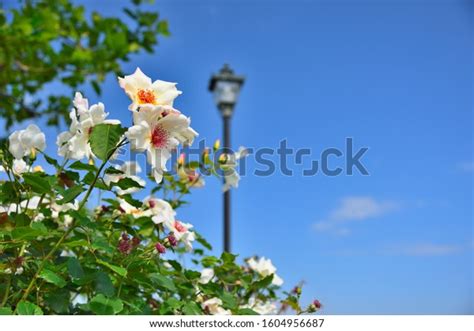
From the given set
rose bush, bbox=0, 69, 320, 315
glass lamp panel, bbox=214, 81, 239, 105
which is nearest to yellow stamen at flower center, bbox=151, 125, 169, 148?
rose bush, bbox=0, 69, 320, 315

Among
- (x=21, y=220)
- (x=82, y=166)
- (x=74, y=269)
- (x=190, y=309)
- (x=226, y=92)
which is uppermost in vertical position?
(x=226, y=92)

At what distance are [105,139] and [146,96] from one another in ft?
0.51

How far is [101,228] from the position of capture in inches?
55.1

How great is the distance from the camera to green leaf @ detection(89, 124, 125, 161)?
1.15 meters

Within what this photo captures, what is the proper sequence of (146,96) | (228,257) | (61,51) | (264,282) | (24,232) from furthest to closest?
1. (61,51)
2. (264,282)
3. (228,257)
4. (146,96)
5. (24,232)

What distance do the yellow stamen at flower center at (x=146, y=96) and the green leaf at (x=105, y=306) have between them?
0.46 m

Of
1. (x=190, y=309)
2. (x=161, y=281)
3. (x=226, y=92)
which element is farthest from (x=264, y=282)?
(x=226, y=92)

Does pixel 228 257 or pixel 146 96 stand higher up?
pixel 146 96

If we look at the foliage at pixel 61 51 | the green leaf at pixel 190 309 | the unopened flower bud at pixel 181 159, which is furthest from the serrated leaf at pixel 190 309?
the foliage at pixel 61 51

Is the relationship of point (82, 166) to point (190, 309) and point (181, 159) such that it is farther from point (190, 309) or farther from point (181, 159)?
point (181, 159)

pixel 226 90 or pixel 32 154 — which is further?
pixel 226 90

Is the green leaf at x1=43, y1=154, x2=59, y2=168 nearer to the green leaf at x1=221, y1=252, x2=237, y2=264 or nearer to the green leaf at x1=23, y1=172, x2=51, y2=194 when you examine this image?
the green leaf at x1=23, y1=172, x2=51, y2=194

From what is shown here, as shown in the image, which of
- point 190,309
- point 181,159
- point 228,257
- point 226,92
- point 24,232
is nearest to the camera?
point 24,232
